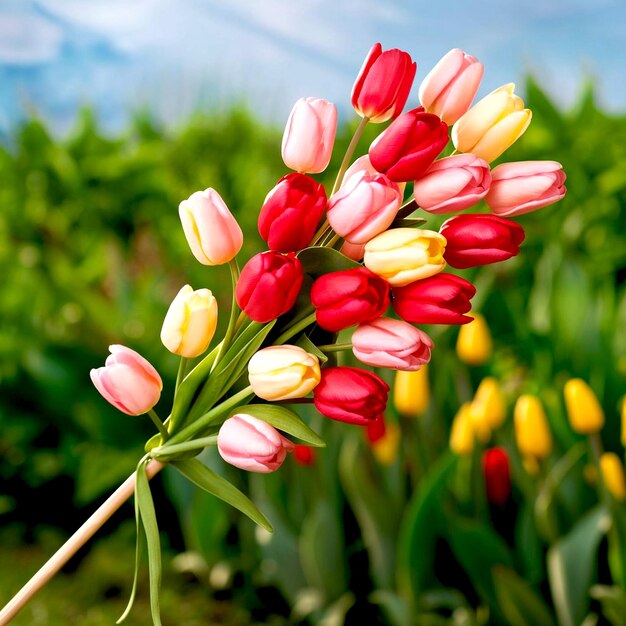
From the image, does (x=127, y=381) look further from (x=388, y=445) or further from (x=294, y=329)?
(x=388, y=445)

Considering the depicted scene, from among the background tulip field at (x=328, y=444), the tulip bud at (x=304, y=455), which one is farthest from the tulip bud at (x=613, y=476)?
the tulip bud at (x=304, y=455)

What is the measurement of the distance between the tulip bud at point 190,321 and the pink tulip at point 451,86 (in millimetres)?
114

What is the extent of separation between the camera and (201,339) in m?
0.34

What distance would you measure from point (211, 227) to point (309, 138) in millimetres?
53

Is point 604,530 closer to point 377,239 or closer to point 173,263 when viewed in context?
point 377,239

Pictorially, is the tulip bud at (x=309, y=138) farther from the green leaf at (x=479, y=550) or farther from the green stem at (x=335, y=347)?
the green leaf at (x=479, y=550)

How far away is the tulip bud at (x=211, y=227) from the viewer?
0.34 m

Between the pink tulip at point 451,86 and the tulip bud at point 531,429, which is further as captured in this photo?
the tulip bud at point 531,429

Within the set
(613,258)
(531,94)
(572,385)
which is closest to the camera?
(572,385)

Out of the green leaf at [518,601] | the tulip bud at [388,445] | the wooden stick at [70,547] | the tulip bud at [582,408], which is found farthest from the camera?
the tulip bud at [388,445]

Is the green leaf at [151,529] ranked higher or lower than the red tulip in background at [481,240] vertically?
lower

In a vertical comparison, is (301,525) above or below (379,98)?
below

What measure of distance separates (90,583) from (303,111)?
4.82 feet

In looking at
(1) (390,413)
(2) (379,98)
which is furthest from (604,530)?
(2) (379,98)
